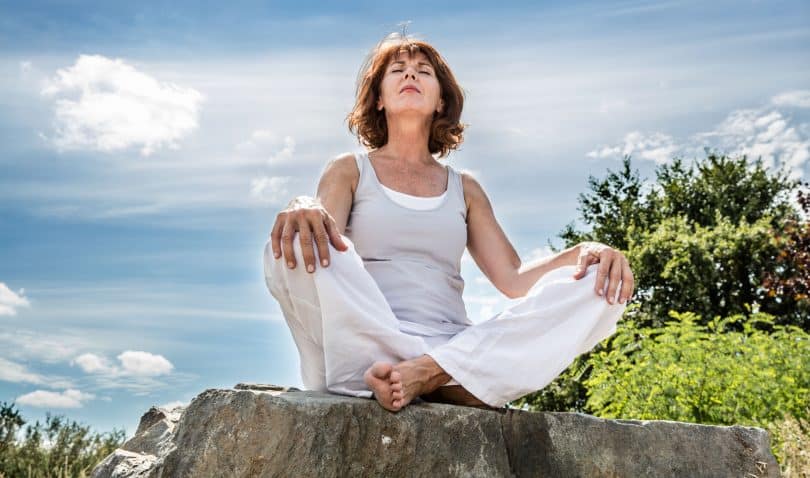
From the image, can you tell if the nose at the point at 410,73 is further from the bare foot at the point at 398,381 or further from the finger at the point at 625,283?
the bare foot at the point at 398,381

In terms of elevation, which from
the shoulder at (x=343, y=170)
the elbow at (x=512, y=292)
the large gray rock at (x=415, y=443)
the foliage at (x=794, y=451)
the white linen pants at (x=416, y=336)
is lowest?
the foliage at (x=794, y=451)

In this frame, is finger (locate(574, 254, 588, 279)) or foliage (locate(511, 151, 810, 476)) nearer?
finger (locate(574, 254, 588, 279))

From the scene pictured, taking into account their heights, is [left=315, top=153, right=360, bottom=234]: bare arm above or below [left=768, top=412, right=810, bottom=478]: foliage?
above

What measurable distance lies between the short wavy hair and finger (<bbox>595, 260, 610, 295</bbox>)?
3.99 ft

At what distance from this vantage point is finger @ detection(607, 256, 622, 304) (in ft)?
10.1

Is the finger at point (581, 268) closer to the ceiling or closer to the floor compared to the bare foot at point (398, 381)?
closer to the ceiling

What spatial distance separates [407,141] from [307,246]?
1.29 meters

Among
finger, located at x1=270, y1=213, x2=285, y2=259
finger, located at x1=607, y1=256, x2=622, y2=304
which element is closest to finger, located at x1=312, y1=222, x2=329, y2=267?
finger, located at x1=270, y1=213, x2=285, y2=259

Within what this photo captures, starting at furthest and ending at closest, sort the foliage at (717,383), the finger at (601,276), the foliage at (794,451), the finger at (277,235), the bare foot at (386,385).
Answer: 1. the foliage at (717,383)
2. the foliage at (794,451)
3. the finger at (601,276)
4. the finger at (277,235)
5. the bare foot at (386,385)

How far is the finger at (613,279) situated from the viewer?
3.07 meters

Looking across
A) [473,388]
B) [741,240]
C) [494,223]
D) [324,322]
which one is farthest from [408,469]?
[741,240]

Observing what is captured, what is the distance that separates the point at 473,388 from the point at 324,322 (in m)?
0.56

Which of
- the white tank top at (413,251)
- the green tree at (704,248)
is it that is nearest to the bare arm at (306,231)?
the white tank top at (413,251)

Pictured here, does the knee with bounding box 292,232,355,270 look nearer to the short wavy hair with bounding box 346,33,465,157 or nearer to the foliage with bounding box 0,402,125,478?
the short wavy hair with bounding box 346,33,465,157
